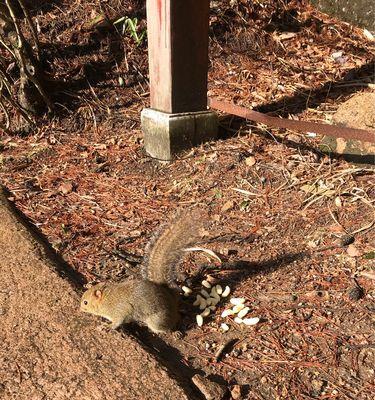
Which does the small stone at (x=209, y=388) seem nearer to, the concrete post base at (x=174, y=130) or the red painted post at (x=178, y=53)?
the concrete post base at (x=174, y=130)

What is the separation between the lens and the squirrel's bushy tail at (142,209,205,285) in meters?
2.73

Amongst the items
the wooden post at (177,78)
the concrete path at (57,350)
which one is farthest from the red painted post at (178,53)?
the concrete path at (57,350)

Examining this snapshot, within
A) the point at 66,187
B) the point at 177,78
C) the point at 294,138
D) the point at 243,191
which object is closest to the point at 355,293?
the point at 243,191

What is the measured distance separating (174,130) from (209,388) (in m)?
1.94

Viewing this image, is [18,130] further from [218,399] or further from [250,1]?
[218,399]

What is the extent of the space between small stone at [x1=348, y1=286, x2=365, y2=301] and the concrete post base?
161cm

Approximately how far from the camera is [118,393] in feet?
7.20

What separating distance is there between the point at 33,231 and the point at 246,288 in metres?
1.32

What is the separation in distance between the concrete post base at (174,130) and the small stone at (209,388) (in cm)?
184

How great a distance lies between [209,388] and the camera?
2.20 meters

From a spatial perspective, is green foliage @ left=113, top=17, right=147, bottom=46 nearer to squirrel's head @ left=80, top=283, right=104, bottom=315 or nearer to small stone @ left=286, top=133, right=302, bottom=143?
small stone @ left=286, top=133, right=302, bottom=143

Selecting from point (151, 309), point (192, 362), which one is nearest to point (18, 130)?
point (151, 309)

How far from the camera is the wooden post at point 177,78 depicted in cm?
354

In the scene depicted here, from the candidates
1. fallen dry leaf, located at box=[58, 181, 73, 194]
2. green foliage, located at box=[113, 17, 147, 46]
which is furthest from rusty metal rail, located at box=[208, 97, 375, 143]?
green foliage, located at box=[113, 17, 147, 46]
